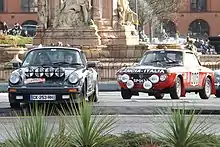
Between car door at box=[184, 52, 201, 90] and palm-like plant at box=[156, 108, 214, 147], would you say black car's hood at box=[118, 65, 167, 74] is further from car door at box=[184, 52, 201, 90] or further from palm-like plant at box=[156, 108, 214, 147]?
palm-like plant at box=[156, 108, 214, 147]

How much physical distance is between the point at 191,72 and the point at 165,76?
143 centimetres

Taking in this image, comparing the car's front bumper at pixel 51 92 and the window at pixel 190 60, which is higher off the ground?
the window at pixel 190 60

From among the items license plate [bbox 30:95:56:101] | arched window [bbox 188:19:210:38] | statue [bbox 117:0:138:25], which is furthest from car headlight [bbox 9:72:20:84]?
arched window [bbox 188:19:210:38]

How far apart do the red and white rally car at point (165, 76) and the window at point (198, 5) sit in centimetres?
7193

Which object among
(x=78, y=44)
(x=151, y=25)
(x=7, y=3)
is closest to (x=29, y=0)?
(x=7, y=3)

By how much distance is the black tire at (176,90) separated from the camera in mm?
18875

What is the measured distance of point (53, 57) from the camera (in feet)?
55.1

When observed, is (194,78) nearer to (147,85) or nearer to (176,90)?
(176,90)

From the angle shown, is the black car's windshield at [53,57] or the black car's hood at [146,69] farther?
the black car's hood at [146,69]

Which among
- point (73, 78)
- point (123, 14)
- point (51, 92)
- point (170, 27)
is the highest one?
point (123, 14)

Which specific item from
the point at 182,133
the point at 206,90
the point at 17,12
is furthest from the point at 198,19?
the point at 182,133

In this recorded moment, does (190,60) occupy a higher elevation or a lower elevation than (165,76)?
higher

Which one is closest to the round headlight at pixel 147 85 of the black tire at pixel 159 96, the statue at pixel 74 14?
the black tire at pixel 159 96

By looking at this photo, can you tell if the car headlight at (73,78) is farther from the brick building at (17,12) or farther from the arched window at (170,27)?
the brick building at (17,12)
